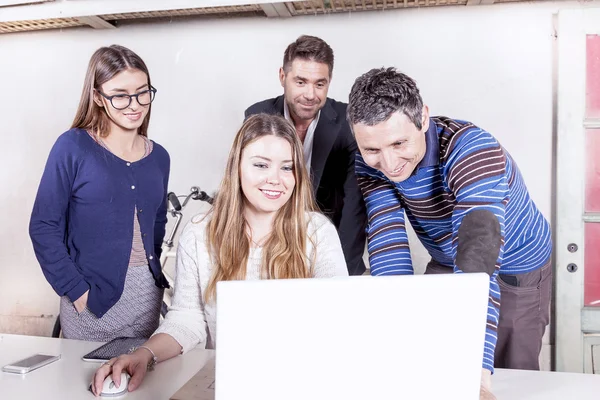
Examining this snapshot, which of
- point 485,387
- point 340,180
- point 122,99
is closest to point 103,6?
point 122,99

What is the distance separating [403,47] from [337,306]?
73.1 inches

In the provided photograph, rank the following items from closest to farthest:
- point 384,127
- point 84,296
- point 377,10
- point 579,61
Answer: point 384,127, point 84,296, point 579,61, point 377,10

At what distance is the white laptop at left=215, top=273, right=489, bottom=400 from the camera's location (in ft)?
2.23

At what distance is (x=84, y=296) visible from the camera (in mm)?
1850

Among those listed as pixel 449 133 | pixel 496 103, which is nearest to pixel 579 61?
pixel 496 103

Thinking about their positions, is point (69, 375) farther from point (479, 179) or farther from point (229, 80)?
point (229, 80)

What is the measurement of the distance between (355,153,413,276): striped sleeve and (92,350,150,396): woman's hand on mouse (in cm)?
67

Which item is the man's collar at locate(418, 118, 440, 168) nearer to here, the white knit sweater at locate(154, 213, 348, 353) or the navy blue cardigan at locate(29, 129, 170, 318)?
the white knit sweater at locate(154, 213, 348, 353)

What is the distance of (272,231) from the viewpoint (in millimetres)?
1632

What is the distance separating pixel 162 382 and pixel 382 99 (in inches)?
33.8

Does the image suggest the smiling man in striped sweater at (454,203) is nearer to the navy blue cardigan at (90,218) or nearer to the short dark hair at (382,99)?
the short dark hair at (382,99)

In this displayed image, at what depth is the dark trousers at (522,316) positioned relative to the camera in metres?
1.90

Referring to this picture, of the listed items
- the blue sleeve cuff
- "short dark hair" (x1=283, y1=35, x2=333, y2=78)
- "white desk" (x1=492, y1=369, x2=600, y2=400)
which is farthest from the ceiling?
"white desk" (x1=492, y1=369, x2=600, y2=400)

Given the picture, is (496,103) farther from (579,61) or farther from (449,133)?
(449,133)
